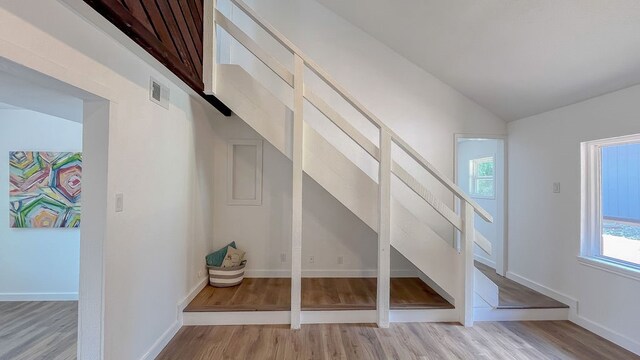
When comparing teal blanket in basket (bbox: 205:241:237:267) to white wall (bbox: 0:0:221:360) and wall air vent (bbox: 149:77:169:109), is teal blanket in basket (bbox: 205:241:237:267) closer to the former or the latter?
white wall (bbox: 0:0:221:360)

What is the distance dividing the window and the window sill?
182cm

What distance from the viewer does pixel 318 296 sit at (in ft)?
9.98

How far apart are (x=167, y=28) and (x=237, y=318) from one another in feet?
8.49

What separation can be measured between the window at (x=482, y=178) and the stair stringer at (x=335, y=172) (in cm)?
242

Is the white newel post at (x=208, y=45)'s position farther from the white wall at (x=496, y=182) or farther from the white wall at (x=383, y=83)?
the white wall at (x=496, y=182)

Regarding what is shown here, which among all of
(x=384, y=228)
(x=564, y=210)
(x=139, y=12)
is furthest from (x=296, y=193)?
(x=564, y=210)

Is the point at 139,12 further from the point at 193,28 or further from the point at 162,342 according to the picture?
the point at 162,342

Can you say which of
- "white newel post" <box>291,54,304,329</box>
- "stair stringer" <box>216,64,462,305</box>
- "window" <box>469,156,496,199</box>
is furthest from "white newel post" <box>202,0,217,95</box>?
"window" <box>469,156,496,199</box>

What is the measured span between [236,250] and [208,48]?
229 cm

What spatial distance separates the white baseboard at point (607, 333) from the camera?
2.34 m

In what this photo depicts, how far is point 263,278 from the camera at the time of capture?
3.67 meters

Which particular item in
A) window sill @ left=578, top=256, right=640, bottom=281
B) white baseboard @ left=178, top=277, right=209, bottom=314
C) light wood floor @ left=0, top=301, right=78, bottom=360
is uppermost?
window sill @ left=578, top=256, right=640, bottom=281

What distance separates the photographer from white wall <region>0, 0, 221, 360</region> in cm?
124

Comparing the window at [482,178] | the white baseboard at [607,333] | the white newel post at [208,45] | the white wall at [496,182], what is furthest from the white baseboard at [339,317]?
the window at [482,178]
